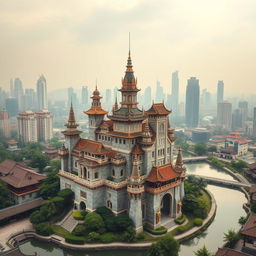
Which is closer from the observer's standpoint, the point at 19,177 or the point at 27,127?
the point at 19,177

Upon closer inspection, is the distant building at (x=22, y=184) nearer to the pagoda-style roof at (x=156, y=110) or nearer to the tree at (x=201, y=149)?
the pagoda-style roof at (x=156, y=110)

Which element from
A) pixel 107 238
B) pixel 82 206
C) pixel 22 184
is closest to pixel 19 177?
pixel 22 184

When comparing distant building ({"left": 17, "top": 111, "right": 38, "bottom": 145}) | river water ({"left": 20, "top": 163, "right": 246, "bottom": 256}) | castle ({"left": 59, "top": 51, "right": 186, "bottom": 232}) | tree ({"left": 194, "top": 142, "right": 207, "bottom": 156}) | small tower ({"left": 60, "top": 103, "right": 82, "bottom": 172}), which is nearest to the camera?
river water ({"left": 20, "top": 163, "right": 246, "bottom": 256})

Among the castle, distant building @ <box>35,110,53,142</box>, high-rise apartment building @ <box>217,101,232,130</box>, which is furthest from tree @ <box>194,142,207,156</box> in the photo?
high-rise apartment building @ <box>217,101,232,130</box>

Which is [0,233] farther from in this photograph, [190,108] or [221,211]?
[190,108]

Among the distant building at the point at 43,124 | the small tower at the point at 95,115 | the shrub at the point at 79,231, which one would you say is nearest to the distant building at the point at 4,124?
the distant building at the point at 43,124

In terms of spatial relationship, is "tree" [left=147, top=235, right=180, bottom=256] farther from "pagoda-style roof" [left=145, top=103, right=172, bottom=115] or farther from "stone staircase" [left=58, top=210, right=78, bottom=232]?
"pagoda-style roof" [left=145, top=103, right=172, bottom=115]

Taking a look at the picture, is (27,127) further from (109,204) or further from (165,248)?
(165,248)
